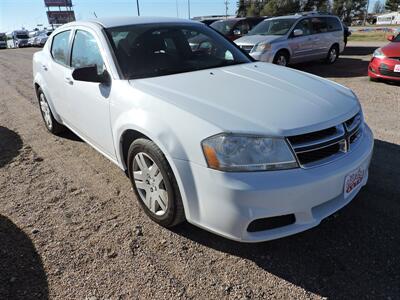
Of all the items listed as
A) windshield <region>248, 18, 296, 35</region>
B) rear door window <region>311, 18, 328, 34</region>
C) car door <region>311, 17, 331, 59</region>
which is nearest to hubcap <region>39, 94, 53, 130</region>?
windshield <region>248, 18, 296, 35</region>

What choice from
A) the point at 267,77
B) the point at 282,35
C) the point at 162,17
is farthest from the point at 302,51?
the point at 267,77

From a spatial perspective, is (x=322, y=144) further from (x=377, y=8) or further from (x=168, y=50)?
(x=377, y=8)

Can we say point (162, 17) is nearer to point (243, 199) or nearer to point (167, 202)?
point (167, 202)

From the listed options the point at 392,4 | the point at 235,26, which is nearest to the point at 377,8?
the point at 392,4

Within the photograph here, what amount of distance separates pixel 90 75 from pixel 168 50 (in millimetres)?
821

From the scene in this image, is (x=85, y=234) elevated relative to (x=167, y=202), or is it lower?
lower

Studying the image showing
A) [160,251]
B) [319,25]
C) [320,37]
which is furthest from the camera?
[319,25]

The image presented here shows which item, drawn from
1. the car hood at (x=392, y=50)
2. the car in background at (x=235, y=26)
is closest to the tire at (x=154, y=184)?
the car hood at (x=392, y=50)

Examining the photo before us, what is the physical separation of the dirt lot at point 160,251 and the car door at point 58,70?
0.97m

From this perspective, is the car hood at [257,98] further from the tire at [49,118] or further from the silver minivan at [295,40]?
the silver minivan at [295,40]

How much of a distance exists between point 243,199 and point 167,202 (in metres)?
0.71

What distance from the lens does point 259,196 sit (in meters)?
2.09

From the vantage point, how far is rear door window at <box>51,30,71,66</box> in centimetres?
411

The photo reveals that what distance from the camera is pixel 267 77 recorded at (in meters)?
3.08
